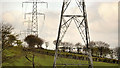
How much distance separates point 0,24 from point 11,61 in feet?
9.86

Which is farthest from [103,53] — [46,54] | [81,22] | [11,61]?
[81,22]

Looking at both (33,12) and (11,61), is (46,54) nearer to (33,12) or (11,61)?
(33,12)

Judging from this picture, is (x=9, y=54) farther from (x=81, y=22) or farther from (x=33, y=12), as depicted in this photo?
(x=81, y=22)

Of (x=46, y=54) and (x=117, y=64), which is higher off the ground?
(x=46, y=54)

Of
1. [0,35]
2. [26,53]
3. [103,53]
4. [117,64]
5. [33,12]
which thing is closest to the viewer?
[0,35]

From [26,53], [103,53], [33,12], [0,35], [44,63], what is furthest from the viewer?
[103,53]

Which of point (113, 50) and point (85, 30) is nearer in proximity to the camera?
point (85, 30)

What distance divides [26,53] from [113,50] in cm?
2331

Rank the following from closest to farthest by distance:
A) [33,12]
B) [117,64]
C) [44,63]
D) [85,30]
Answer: [85,30] < [33,12] < [44,63] < [117,64]

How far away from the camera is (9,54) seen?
15.7 meters

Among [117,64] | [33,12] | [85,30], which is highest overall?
[33,12]

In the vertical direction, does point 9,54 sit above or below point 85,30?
below

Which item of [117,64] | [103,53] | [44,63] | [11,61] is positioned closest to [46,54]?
[44,63]

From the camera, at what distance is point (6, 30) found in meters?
15.2
